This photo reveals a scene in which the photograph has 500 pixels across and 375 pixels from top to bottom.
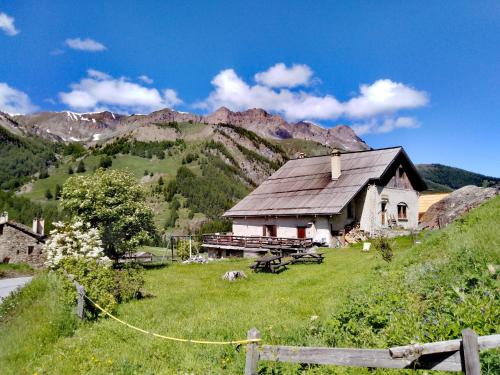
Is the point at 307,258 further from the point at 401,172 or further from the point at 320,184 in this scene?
the point at 401,172

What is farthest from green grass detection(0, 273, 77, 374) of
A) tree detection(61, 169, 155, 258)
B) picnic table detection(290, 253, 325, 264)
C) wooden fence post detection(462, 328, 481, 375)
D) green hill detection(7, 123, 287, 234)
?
green hill detection(7, 123, 287, 234)

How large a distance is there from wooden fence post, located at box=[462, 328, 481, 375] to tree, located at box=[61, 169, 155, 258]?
84.8ft

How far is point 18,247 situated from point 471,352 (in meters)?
52.0

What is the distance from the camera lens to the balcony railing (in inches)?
1219

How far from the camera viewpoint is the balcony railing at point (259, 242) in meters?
31.0

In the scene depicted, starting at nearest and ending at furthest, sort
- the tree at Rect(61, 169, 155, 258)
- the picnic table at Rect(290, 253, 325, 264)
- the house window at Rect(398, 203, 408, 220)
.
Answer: the picnic table at Rect(290, 253, 325, 264) → the tree at Rect(61, 169, 155, 258) → the house window at Rect(398, 203, 408, 220)

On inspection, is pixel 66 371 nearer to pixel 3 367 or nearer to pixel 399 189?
pixel 3 367

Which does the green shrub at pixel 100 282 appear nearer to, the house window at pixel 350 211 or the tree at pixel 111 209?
the tree at pixel 111 209

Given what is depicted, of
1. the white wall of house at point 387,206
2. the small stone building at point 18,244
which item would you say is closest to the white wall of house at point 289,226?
the white wall of house at point 387,206

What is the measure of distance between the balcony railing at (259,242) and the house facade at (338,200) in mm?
2570

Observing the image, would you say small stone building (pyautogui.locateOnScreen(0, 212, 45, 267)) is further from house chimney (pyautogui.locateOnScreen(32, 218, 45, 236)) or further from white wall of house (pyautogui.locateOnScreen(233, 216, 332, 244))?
white wall of house (pyautogui.locateOnScreen(233, 216, 332, 244))

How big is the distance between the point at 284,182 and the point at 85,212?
72.9 ft

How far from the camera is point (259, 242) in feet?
→ 111

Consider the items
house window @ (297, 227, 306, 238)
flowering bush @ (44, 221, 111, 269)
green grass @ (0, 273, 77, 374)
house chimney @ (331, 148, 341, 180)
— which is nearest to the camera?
green grass @ (0, 273, 77, 374)
